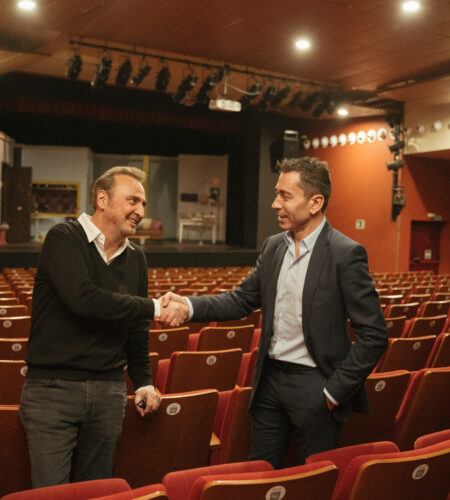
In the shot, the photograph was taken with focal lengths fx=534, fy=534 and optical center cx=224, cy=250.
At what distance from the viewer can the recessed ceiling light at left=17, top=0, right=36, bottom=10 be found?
7.07 metres

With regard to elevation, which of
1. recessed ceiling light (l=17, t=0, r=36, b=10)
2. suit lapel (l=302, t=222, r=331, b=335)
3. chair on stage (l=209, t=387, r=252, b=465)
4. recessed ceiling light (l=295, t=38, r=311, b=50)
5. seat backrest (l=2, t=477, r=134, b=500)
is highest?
recessed ceiling light (l=295, t=38, r=311, b=50)

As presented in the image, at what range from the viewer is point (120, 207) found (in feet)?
6.46

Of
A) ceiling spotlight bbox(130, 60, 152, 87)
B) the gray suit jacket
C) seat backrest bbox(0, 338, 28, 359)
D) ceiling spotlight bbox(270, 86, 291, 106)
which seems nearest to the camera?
the gray suit jacket

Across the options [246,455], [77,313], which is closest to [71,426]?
[77,313]

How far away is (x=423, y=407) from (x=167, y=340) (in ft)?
6.02

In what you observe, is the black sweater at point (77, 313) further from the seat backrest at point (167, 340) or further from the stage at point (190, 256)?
the stage at point (190, 256)

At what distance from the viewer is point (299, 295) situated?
2.01 meters

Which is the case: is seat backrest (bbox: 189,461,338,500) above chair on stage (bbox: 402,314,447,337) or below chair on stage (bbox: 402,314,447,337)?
above

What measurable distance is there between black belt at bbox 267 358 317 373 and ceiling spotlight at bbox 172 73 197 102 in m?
8.43

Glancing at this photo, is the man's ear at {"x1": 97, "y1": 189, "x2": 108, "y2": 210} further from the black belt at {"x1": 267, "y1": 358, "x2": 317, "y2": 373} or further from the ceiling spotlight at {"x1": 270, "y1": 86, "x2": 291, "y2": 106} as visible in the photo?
the ceiling spotlight at {"x1": 270, "y1": 86, "x2": 291, "y2": 106}

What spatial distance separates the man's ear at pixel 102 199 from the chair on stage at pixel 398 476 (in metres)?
1.21

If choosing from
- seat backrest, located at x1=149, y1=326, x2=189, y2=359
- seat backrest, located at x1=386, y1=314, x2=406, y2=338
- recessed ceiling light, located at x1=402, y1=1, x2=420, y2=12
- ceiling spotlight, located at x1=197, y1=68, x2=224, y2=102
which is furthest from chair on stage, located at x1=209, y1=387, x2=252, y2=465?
ceiling spotlight, located at x1=197, y1=68, x2=224, y2=102

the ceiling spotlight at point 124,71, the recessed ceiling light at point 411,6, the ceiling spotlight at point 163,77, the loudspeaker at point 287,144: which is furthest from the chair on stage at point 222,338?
the loudspeaker at point 287,144

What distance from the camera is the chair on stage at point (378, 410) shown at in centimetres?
246
